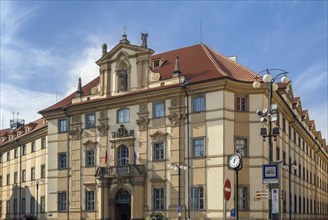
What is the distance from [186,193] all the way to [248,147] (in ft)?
21.6

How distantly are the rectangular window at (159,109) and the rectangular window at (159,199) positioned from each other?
668 centimetres

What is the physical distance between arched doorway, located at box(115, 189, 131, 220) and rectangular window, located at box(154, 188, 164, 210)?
320 cm

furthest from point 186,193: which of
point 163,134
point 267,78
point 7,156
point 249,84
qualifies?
point 7,156

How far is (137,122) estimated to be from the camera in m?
49.0

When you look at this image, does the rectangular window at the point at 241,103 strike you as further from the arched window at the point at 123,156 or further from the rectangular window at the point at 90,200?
the rectangular window at the point at 90,200

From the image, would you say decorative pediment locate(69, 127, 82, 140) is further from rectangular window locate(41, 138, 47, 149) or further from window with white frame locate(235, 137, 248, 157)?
window with white frame locate(235, 137, 248, 157)

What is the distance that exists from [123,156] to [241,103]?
12.6 meters

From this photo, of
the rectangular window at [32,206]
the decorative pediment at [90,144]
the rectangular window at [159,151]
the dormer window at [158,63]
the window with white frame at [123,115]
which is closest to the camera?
the rectangular window at [159,151]

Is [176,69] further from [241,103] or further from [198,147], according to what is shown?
[198,147]

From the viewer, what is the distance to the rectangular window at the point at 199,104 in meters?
45.2

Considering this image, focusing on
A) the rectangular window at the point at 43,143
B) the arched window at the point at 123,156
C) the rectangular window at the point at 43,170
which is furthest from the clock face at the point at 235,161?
the rectangular window at the point at 43,143

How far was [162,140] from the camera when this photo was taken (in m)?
47.2

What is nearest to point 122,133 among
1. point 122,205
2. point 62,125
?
point 122,205

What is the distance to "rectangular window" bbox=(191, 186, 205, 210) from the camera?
44156 mm
